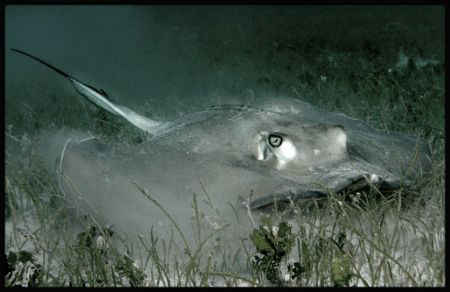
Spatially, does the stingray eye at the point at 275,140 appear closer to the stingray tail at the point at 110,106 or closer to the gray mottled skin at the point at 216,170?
the gray mottled skin at the point at 216,170

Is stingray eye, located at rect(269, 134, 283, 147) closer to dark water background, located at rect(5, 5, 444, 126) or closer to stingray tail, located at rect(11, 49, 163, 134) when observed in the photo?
stingray tail, located at rect(11, 49, 163, 134)

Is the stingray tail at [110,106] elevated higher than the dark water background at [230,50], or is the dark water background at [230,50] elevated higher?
the dark water background at [230,50]

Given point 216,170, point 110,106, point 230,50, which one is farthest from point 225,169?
point 230,50

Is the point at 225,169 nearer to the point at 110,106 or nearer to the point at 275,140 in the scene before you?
the point at 275,140

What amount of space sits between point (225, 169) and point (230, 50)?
65.0 feet

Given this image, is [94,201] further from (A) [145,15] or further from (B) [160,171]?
(A) [145,15]

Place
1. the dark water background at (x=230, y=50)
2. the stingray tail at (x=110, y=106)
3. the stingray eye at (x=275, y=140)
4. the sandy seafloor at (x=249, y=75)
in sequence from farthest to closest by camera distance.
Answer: the dark water background at (x=230, y=50) → the sandy seafloor at (x=249, y=75) → the stingray tail at (x=110, y=106) → the stingray eye at (x=275, y=140)

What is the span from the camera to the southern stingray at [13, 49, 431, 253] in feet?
7.57

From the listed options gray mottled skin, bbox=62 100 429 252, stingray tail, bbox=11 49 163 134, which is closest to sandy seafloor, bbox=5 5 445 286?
gray mottled skin, bbox=62 100 429 252

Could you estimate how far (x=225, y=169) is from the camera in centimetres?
252

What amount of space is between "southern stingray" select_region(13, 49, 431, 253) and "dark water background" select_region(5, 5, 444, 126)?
2.14 meters

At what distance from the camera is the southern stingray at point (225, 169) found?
90.8 inches

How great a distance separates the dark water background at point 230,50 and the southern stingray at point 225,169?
7.01 ft

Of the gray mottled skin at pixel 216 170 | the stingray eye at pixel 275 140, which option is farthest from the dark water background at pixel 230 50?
the stingray eye at pixel 275 140
